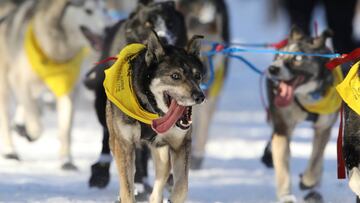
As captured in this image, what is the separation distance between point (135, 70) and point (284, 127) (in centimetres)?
129

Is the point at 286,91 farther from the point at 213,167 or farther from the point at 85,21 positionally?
the point at 85,21

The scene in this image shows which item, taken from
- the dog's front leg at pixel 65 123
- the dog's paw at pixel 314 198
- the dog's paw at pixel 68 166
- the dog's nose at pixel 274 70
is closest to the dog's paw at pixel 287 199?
the dog's paw at pixel 314 198

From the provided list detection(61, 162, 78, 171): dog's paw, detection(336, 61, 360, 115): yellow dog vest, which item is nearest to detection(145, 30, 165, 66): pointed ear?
detection(336, 61, 360, 115): yellow dog vest

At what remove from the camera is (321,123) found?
515 cm

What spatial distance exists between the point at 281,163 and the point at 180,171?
3.55 ft

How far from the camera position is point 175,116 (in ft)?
12.5

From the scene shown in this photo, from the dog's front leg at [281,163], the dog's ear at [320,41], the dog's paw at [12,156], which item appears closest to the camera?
the dog's front leg at [281,163]

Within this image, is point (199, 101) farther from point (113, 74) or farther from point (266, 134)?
point (266, 134)

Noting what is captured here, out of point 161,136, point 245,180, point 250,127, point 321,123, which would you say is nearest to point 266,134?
point 250,127

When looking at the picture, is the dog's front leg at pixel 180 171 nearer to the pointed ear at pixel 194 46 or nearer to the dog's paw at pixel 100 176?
the pointed ear at pixel 194 46

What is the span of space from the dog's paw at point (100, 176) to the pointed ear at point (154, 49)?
1398 millimetres

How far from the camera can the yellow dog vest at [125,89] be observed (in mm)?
3961

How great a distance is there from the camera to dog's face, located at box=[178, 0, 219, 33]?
6.66 m

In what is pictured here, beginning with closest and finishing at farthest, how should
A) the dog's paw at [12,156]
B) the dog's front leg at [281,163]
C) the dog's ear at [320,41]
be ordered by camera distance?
the dog's front leg at [281,163]
the dog's ear at [320,41]
the dog's paw at [12,156]
